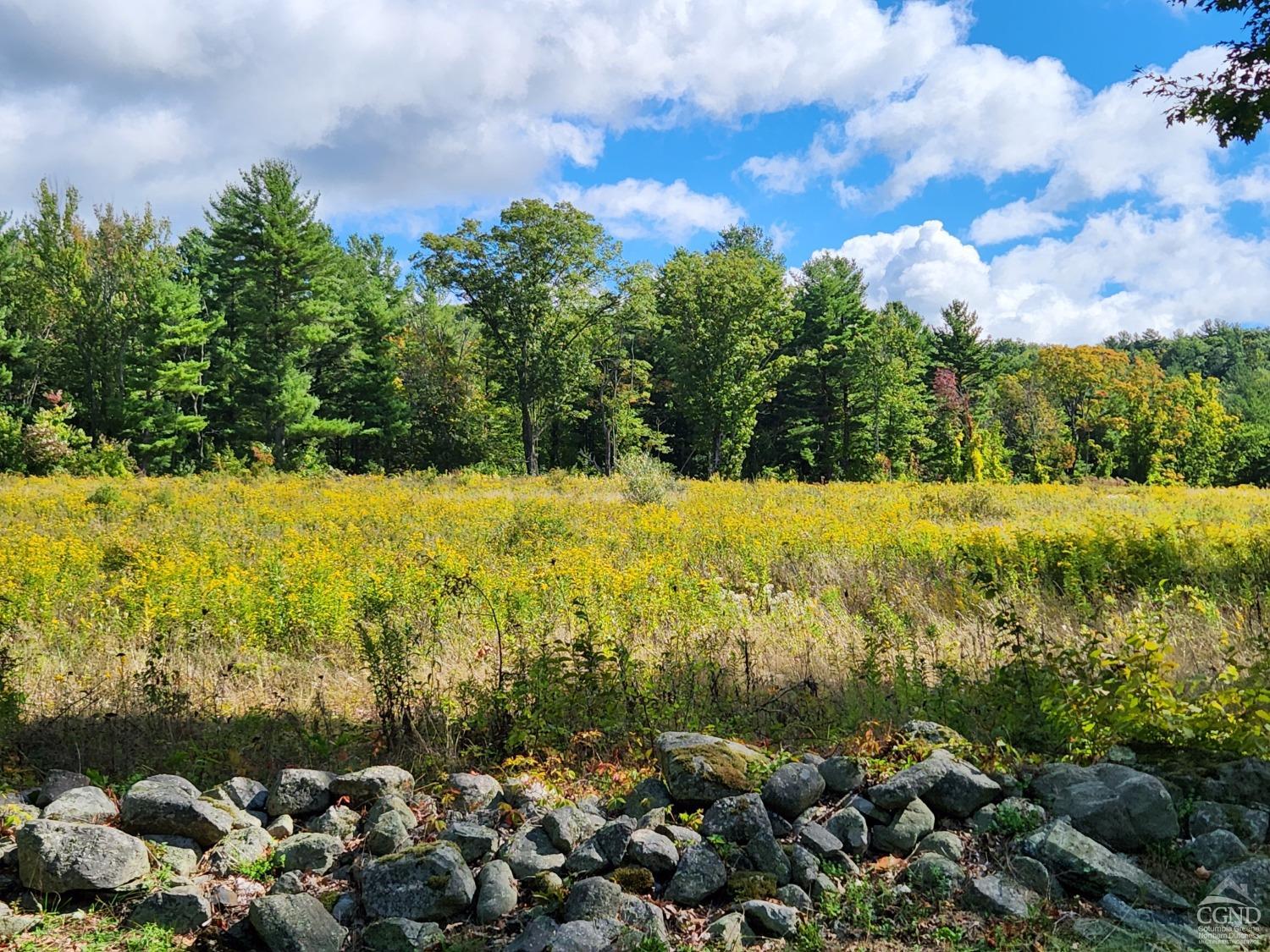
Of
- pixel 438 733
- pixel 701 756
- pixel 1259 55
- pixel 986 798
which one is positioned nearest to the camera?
pixel 986 798

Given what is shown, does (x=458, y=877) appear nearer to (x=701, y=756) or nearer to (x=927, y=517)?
(x=701, y=756)

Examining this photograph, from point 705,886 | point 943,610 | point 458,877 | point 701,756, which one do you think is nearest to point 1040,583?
point 943,610

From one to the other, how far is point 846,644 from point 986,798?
2802 millimetres

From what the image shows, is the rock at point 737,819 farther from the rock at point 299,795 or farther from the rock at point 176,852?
the rock at point 176,852

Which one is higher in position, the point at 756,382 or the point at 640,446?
the point at 756,382

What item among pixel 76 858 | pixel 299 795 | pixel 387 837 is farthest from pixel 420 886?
pixel 76 858

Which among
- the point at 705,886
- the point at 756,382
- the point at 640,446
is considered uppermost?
the point at 756,382

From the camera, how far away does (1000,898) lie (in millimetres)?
3127

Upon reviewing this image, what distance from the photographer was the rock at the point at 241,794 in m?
3.95

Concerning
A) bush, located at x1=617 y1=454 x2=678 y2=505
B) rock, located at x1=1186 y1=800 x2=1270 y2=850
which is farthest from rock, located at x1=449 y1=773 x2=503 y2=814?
bush, located at x1=617 y1=454 x2=678 y2=505

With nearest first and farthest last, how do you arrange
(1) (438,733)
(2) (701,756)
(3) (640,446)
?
(2) (701,756), (1) (438,733), (3) (640,446)

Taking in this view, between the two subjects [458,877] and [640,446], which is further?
[640,446]

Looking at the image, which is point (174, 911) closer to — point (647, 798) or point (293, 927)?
point (293, 927)

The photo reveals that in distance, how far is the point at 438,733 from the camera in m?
4.81
